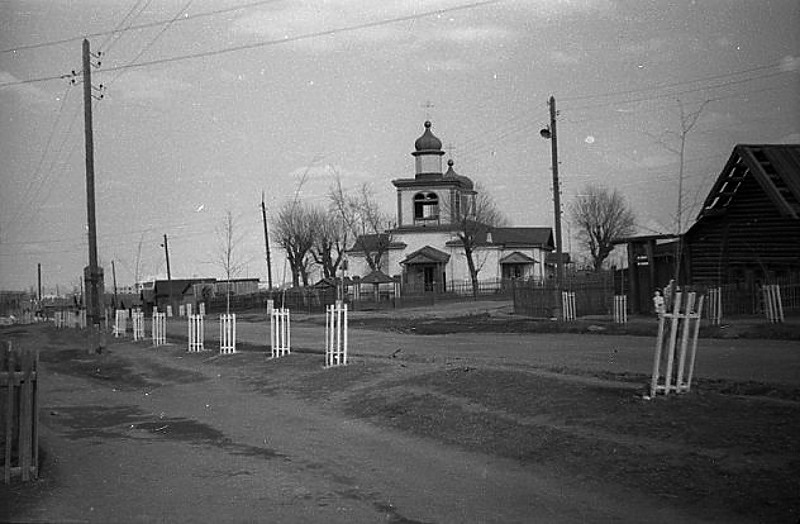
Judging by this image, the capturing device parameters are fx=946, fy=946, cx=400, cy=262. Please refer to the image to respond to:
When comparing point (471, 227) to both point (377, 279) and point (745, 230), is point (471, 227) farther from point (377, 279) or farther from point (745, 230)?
point (745, 230)

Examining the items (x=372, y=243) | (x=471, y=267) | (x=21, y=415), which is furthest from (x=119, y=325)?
(x=372, y=243)

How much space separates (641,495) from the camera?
851cm

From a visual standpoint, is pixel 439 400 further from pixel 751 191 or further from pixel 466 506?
pixel 751 191

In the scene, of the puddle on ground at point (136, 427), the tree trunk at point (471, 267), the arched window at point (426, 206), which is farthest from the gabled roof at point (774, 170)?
the arched window at point (426, 206)

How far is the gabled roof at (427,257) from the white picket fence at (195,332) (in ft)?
173

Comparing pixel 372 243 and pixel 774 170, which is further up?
pixel 372 243

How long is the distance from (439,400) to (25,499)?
258 inches

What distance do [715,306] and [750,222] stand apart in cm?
453

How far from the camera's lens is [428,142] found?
8269cm

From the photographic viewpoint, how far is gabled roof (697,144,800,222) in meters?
29.0

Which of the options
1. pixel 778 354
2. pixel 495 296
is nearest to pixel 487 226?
pixel 495 296

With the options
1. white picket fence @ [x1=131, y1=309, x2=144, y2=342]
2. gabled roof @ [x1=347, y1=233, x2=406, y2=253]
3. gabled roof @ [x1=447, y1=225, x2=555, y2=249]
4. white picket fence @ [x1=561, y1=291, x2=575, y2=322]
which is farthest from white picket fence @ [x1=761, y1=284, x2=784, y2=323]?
gabled roof @ [x1=347, y1=233, x2=406, y2=253]

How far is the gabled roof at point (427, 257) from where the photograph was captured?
273ft

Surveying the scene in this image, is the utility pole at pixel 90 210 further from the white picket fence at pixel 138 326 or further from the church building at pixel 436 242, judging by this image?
the church building at pixel 436 242
